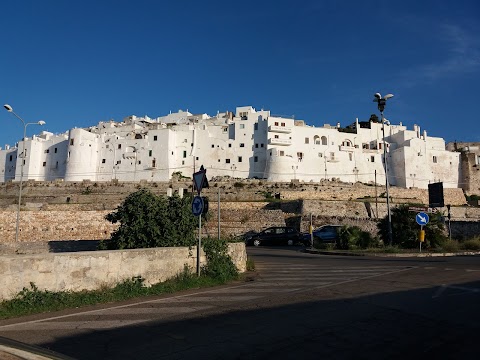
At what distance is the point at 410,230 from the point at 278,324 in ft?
61.3

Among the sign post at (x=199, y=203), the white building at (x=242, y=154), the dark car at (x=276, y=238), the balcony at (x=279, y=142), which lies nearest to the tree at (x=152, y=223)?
the sign post at (x=199, y=203)

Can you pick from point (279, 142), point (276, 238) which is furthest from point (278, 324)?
point (279, 142)

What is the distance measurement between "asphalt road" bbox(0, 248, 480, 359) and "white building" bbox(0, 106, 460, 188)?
65.0 meters

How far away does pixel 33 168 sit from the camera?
83.2 meters

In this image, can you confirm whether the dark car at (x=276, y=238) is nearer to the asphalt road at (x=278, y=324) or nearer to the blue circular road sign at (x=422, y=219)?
the blue circular road sign at (x=422, y=219)

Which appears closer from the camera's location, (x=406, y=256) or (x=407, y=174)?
(x=406, y=256)

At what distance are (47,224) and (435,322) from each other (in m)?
37.7

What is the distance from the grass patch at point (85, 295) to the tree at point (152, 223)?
145 cm

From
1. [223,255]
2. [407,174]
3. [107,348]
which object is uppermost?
Answer: [407,174]

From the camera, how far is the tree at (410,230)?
74.0 ft

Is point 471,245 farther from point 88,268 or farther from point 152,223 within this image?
point 88,268

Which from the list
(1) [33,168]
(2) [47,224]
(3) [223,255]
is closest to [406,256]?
(3) [223,255]

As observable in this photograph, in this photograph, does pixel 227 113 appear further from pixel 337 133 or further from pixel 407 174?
pixel 407 174

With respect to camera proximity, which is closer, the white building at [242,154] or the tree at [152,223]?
the tree at [152,223]
